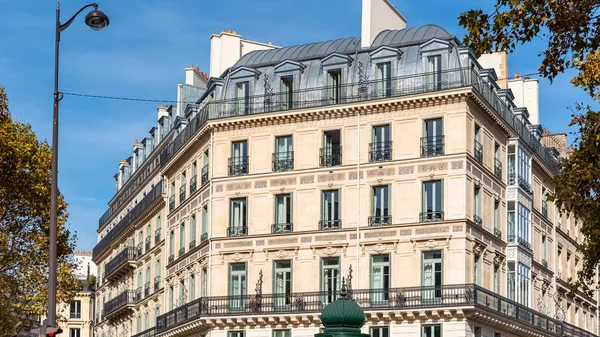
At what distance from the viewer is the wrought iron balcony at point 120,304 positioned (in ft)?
218

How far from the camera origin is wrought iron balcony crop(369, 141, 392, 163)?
47906mm

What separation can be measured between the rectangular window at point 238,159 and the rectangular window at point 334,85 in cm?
449

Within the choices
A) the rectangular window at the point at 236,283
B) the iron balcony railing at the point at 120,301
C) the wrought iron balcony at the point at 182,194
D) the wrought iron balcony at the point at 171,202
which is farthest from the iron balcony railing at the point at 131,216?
the rectangular window at the point at 236,283

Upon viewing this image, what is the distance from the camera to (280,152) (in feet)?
165

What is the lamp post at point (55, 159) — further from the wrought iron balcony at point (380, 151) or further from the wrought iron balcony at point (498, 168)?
the wrought iron balcony at point (498, 168)

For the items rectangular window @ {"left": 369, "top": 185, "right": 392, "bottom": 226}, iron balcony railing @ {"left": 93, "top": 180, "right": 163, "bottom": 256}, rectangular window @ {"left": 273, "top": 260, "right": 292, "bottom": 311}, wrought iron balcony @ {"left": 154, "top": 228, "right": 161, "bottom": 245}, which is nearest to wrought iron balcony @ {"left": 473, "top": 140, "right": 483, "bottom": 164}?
rectangular window @ {"left": 369, "top": 185, "right": 392, "bottom": 226}

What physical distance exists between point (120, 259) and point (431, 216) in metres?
28.7

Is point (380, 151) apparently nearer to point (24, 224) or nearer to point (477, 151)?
point (477, 151)

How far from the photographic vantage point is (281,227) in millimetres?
49562

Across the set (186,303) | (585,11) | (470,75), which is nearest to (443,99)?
(470,75)

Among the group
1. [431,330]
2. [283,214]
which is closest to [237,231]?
[283,214]

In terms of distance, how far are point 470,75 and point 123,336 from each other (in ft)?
102

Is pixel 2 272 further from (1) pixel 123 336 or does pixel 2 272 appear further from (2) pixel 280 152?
(1) pixel 123 336

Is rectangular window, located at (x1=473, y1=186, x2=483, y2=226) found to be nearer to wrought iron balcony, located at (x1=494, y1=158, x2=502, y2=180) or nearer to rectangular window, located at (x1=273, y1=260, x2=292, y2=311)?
wrought iron balcony, located at (x1=494, y1=158, x2=502, y2=180)
